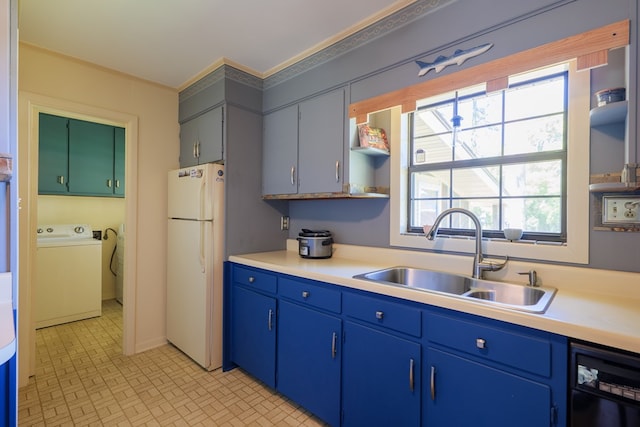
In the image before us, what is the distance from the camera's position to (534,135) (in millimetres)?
1690

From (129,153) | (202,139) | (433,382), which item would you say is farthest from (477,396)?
(129,153)

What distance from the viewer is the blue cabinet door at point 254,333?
2059 mm

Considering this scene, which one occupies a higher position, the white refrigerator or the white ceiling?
the white ceiling

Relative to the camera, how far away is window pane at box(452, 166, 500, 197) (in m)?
A: 1.84

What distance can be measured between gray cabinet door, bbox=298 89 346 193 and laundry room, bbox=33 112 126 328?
226cm

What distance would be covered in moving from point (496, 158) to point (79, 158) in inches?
165

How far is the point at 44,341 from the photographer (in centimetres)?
287

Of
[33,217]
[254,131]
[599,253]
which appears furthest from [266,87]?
[599,253]

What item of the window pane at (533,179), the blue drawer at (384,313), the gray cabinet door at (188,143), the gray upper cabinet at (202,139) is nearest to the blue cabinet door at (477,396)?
the blue drawer at (384,313)

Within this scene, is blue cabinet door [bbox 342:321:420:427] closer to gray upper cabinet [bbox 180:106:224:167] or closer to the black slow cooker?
the black slow cooker

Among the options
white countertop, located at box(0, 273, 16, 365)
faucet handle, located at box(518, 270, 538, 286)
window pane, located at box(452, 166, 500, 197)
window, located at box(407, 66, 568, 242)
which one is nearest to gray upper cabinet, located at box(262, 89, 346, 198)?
window, located at box(407, 66, 568, 242)

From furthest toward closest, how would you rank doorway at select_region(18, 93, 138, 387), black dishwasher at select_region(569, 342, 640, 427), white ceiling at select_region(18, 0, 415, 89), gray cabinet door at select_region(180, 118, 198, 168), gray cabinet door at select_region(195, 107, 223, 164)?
gray cabinet door at select_region(180, 118, 198, 168), gray cabinet door at select_region(195, 107, 223, 164), doorway at select_region(18, 93, 138, 387), white ceiling at select_region(18, 0, 415, 89), black dishwasher at select_region(569, 342, 640, 427)

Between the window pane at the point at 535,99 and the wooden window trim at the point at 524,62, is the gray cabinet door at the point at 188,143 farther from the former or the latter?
the window pane at the point at 535,99

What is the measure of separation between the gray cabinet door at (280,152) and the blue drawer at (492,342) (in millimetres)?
1470
